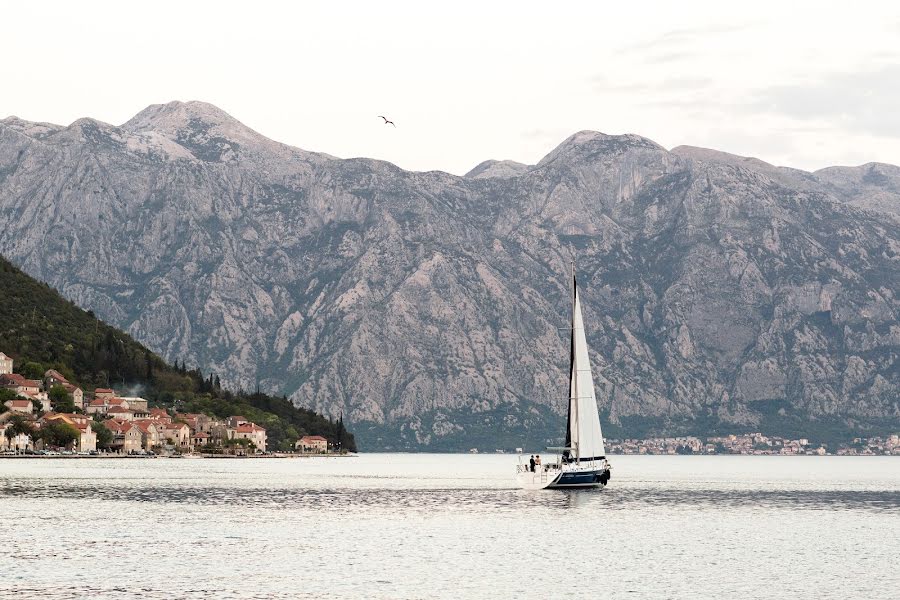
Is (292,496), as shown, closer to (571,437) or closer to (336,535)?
(571,437)

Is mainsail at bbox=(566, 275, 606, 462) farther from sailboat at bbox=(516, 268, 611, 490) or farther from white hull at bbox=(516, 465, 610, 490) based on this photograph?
white hull at bbox=(516, 465, 610, 490)

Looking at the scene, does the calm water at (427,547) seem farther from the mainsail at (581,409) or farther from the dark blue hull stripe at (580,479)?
the dark blue hull stripe at (580,479)

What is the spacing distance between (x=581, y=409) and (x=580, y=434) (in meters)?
3.60

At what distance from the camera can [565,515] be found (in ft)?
435

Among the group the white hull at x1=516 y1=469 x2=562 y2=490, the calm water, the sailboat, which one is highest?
the sailboat

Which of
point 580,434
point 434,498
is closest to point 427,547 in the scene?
point 434,498

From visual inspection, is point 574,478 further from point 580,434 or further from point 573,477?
point 580,434

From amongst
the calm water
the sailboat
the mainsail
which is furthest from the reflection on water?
the mainsail

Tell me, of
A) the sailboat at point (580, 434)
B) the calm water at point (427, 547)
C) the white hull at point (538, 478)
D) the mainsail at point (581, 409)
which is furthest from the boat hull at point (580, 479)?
the calm water at point (427, 547)

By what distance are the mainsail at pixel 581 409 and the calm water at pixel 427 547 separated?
35.0 ft

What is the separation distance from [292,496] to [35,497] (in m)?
33.0

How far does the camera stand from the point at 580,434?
552 feet

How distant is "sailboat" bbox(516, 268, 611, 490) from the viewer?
550 ft

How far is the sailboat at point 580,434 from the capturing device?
16762 centimetres
